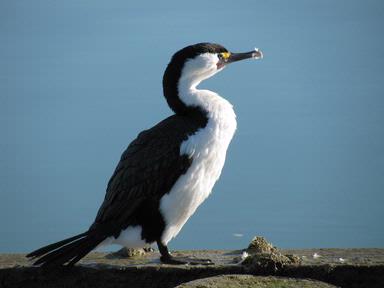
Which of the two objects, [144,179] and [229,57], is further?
[229,57]

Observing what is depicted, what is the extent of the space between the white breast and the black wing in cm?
4

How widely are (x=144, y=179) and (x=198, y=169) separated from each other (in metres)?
0.32

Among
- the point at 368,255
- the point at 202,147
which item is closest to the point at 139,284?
the point at 202,147

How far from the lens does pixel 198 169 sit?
15.3 feet

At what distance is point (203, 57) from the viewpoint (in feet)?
16.5

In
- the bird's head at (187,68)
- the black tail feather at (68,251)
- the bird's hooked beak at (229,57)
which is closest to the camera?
the black tail feather at (68,251)

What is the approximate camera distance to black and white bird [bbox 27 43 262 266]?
181 inches

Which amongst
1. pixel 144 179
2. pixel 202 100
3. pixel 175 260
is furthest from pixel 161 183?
pixel 202 100

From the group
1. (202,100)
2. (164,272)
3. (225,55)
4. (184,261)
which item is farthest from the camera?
(225,55)

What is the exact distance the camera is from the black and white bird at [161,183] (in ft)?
15.1

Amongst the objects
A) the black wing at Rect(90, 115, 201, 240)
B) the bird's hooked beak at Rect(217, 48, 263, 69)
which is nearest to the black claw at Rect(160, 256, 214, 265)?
the black wing at Rect(90, 115, 201, 240)

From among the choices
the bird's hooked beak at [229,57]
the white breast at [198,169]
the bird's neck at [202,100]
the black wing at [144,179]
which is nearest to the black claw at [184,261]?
the white breast at [198,169]

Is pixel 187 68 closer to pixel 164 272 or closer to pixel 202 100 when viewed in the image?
pixel 202 100

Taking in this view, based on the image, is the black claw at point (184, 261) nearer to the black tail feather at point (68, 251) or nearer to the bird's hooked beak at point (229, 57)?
the black tail feather at point (68, 251)
